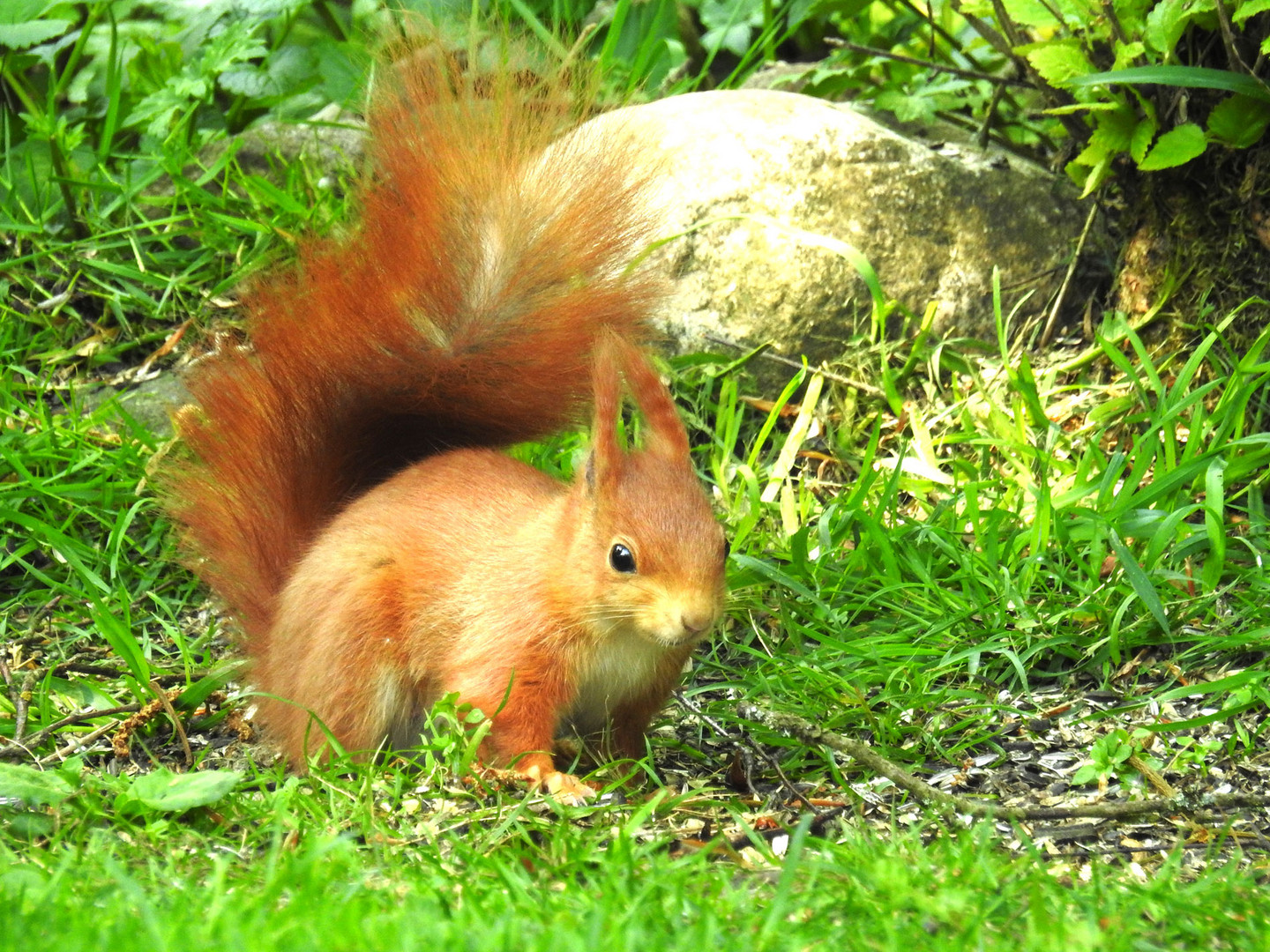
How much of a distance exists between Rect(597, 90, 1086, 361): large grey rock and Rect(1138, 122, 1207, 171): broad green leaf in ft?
1.99

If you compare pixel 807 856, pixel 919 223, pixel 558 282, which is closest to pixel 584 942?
pixel 807 856

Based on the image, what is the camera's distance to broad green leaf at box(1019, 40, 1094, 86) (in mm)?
3180

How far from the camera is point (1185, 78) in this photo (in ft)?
9.62

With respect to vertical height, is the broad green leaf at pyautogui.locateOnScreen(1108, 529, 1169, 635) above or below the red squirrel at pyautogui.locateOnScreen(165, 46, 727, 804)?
below

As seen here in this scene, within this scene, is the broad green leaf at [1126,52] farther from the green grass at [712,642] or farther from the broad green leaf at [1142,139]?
the green grass at [712,642]

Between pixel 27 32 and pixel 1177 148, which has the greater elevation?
pixel 27 32

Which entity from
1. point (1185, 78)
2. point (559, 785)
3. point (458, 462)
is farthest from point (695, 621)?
point (1185, 78)

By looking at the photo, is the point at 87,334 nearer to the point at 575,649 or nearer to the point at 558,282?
the point at 558,282

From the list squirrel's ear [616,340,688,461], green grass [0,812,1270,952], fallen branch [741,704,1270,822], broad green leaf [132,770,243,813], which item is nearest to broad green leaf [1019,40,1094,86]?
squirrel's ear [616,340,688,461]

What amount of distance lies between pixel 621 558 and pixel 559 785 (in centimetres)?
35

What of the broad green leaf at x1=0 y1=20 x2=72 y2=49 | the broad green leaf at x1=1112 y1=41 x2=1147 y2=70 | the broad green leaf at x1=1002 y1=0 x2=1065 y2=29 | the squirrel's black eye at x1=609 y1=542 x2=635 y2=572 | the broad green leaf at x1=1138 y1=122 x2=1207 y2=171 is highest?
the broad green leaf at x1=0 y1=20 x2=72 y2=49

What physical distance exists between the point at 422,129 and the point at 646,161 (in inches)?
15.8

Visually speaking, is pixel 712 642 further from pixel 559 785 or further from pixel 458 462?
pixel 559 785

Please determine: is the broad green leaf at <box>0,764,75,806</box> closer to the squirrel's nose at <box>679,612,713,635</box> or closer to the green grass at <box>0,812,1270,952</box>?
the green grass at <box>0,812,1270,952</box>
